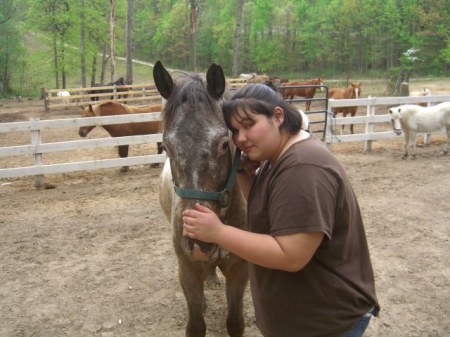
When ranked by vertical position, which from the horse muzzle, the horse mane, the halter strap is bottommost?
the horse muzzle

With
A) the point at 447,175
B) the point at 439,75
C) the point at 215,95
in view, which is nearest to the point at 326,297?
the point at 215,95

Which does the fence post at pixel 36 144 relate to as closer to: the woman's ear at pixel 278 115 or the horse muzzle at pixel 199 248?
the horse muzzle at pixel 199 248

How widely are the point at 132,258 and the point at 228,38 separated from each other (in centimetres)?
4125

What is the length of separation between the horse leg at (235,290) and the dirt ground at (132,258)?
0.36 m

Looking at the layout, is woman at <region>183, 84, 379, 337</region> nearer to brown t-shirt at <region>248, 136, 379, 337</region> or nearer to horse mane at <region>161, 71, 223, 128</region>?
brown t-shirt at <region>248, 136, 379, 337</region>

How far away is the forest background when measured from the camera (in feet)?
81.3

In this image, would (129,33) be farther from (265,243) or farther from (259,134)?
(265,243)

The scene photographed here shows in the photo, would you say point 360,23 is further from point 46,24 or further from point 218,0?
point 46,24

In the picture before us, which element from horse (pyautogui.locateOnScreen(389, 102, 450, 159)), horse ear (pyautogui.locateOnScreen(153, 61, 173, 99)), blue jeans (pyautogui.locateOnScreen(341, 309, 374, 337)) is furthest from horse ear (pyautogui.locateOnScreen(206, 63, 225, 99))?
horse (pyautogui.locateOnScreen(389, 102, 450, 159))

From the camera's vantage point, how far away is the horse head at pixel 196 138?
1725 mm

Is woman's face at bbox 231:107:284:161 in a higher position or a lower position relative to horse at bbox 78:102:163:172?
higher

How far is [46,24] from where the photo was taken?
81.0ft

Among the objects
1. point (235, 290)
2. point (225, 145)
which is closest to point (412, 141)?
point (235, 290)

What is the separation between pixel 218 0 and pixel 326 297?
49.4 metres
